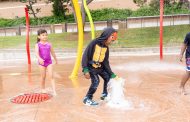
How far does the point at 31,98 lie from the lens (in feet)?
24.5

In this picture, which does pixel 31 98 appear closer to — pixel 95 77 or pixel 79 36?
pixel 95 77

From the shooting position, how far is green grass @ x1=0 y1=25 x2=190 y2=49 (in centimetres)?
1686

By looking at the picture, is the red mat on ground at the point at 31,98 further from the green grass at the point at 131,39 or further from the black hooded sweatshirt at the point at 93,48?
the green grass at the point at 131,39

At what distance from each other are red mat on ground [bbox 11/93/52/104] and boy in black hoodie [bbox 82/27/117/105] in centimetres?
104

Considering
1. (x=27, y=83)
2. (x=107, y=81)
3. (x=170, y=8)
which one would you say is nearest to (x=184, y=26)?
(x=170, y=8)

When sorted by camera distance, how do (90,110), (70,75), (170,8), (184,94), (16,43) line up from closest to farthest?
(90,110)
(184,94)
(70,75)
(16,43)
(170,8)

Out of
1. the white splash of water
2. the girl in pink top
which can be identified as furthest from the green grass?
the white splash of water

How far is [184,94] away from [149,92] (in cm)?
71

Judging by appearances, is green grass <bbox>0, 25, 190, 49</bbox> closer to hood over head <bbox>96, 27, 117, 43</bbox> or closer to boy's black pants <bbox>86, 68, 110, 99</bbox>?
boy's black pants <bbox>86, 68, 110, 99</bbox>

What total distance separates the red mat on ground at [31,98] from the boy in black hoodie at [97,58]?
1.04m

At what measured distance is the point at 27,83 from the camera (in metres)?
9.17

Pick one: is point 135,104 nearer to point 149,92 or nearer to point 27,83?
point 149,92

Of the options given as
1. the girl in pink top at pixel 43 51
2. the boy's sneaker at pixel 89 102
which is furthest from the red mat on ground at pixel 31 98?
the boy's sneaker at pixel 89 102

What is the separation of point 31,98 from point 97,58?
178 centimetres
